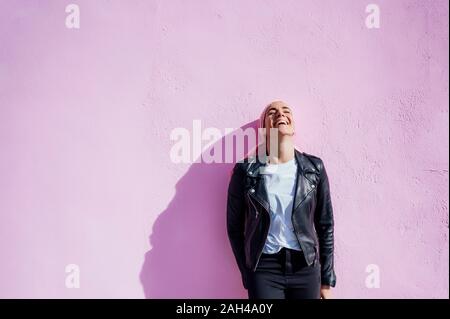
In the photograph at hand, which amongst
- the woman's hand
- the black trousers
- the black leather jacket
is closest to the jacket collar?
the black leather jacket

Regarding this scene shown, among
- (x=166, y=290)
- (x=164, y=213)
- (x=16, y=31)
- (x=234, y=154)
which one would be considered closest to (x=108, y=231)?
(x=164, y=213)

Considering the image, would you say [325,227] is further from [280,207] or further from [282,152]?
[282,152]

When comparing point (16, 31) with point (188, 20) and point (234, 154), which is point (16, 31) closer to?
point (188, 20)

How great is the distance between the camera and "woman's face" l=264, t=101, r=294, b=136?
6.45ft

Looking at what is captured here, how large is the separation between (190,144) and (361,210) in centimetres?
136

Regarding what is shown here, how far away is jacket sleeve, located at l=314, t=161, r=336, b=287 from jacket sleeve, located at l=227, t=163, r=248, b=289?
1.64 feet

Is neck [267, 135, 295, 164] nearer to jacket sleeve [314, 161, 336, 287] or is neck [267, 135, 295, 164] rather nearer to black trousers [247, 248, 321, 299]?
jacket sleeve [314, 161, 336, 287]

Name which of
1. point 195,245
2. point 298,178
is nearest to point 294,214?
point 298,178

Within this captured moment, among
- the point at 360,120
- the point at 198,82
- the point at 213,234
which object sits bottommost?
the point at 213,234

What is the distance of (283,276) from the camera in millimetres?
1896

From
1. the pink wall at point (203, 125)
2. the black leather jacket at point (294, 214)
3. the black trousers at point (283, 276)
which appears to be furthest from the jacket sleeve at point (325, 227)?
the pink wall at point (203, 125)

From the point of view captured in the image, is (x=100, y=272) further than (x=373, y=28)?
Yes

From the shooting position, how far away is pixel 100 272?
2398 millimetres

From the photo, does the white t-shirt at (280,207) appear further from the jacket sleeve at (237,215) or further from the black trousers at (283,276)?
the jacket sleeve at (237,215)
